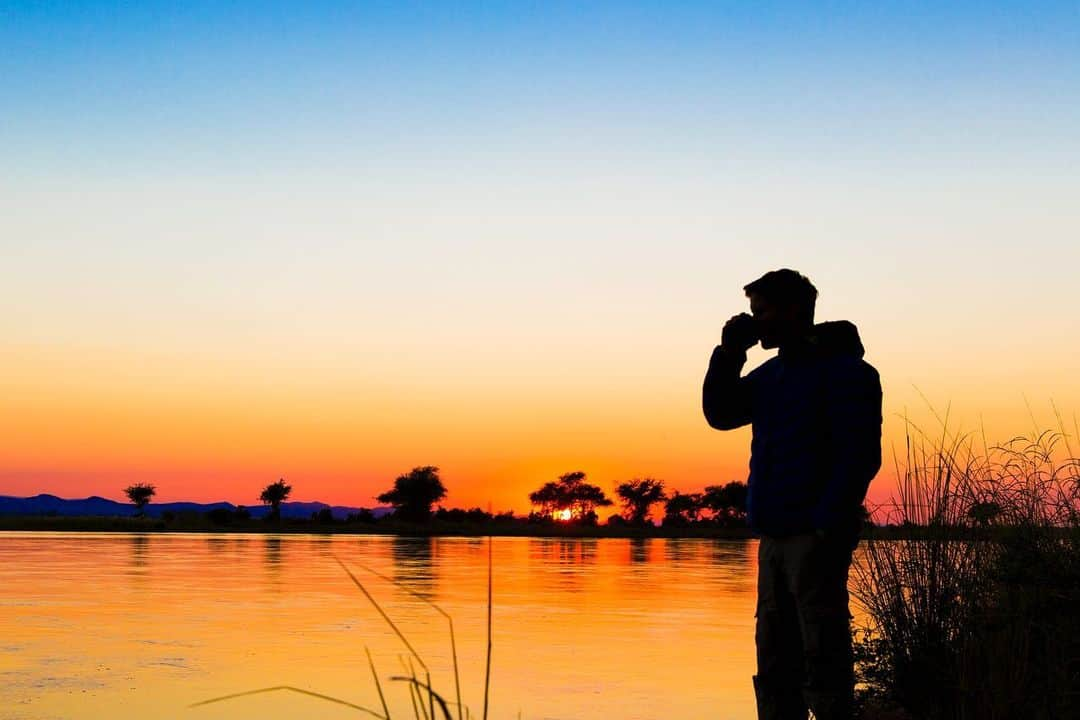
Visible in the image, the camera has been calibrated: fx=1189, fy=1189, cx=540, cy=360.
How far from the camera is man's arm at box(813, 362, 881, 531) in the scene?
425 cm

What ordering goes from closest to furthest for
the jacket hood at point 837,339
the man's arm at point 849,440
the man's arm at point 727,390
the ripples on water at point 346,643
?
1. the man's arm at point 849,440
2. the jacket hood at point 837,339
3. the man's arm at point 727,390
4. the ripples on water at point 346,643

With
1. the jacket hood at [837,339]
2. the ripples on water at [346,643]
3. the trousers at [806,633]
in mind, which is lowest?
the ripples on water at [346,643]

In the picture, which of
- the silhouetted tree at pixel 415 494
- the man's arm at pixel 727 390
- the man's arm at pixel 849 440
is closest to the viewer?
the man's arm at pixel 849 440

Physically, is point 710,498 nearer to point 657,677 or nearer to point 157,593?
point 157,593

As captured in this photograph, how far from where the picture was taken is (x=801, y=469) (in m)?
4.40

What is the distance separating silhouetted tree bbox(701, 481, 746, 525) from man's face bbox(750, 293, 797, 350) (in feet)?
281

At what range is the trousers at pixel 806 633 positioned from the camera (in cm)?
430

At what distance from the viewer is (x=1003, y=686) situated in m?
5.31

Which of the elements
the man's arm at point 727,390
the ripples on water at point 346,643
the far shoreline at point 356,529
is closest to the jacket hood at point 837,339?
the man's arm at point 727,390

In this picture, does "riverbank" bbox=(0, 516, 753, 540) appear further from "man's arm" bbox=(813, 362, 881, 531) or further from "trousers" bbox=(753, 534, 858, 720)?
"man's arm" bbox=(813, 362, 881, 531)

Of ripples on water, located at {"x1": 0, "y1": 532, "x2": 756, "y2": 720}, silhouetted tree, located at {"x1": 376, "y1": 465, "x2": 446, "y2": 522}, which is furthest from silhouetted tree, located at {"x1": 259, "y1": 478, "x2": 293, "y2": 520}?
ripples on water, located at {"x1": 0, "y1": 532, "x2": 756, "y2": 720}

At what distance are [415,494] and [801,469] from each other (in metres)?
88.2

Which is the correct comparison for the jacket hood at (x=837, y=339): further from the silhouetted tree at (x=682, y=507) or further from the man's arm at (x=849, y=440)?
the silhouetted tree at (x=682, y=507)

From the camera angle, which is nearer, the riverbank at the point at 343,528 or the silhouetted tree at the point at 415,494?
the riverbank at the point at 343,528
